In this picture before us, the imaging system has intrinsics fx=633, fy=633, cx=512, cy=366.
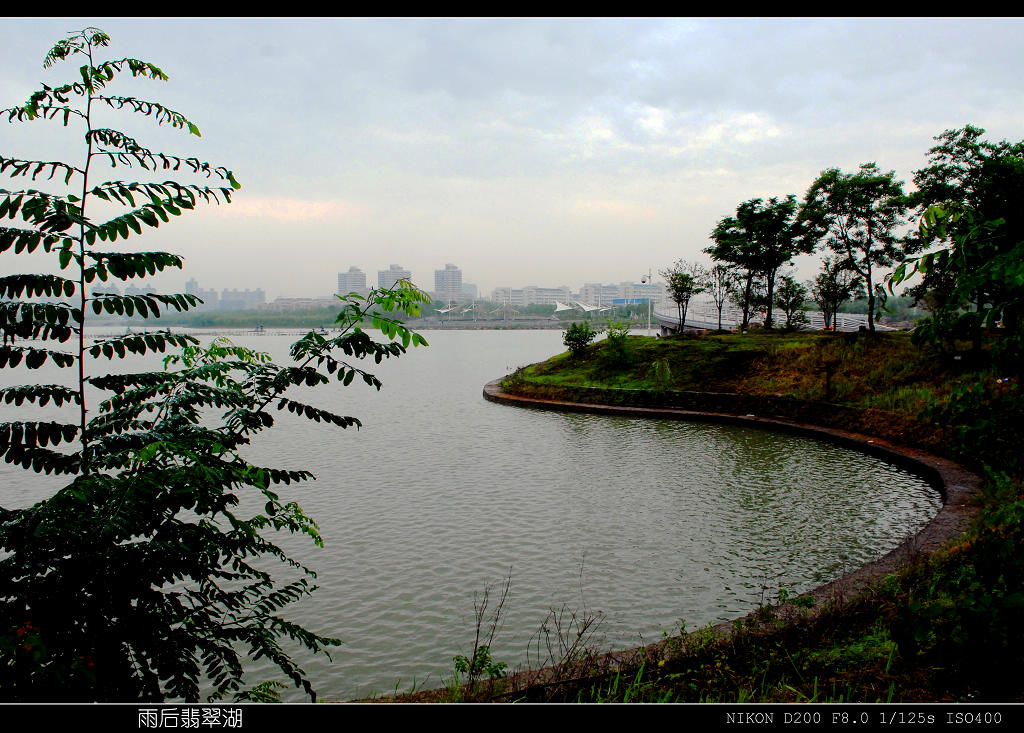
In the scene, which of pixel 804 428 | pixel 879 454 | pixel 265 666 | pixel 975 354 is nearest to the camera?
pixel 975 354

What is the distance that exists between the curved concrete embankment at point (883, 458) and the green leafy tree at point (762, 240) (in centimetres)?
1481

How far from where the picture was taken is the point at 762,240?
3038 centimetres

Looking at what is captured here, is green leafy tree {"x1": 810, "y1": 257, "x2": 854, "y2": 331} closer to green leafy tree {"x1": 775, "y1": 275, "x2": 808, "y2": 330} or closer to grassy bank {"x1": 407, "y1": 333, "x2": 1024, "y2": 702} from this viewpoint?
green leafy tree {"x1": 775, "y1": 275, "x2": 808, "y2": 330}

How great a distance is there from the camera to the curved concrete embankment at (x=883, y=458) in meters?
5.91

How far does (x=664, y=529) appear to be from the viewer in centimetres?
851

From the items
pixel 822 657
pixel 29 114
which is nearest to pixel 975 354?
pixel 822 657

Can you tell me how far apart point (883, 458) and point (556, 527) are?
7871mm

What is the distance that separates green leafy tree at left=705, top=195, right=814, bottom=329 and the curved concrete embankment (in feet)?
48.6

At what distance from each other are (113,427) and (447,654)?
3.54 meters

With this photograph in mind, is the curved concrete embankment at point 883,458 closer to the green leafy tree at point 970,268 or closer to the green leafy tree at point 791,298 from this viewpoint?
the green leafy tree at point 970,268

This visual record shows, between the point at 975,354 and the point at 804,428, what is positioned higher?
the point at 975,354

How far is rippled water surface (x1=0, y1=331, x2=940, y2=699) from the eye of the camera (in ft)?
19.1

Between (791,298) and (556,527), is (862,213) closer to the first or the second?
(791,298)

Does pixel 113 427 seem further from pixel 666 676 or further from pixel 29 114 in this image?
pixel 666 676
